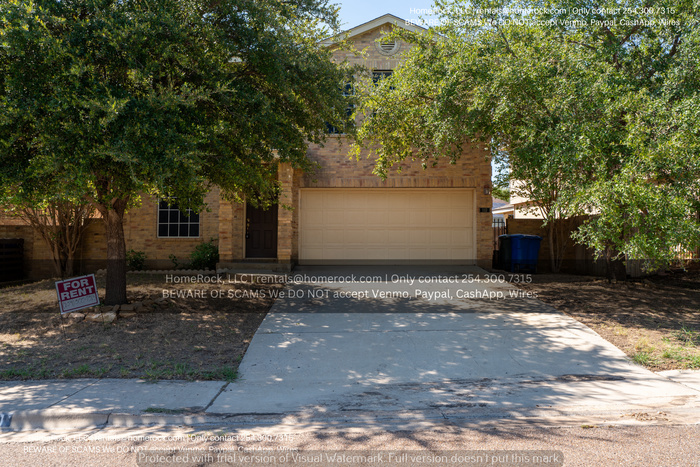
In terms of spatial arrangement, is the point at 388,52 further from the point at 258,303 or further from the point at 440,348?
the point at 440,348

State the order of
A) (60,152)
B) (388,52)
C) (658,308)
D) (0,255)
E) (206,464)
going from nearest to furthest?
(206,464) < (60,152) < (658,308) < (0,255) < (388,52)

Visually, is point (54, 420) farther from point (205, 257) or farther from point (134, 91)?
point (205, 257)

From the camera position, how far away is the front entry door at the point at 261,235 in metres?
12.8

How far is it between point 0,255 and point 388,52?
12353mm

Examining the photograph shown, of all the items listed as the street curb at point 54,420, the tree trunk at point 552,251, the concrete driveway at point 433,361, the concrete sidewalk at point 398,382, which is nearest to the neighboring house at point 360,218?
the tree trunk at point 552,251

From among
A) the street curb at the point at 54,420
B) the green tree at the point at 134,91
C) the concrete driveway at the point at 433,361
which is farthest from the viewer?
the green tree at the point at 134,91

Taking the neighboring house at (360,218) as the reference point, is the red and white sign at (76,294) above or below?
below

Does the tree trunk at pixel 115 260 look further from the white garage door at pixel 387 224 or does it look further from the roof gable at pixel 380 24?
the roof gable at pixel 380 24

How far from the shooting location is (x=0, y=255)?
489 inches

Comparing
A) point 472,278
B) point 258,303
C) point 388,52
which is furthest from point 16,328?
point 388,52

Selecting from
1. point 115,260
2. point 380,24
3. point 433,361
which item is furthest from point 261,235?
point 433,361

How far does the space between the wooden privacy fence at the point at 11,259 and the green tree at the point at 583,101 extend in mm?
10759

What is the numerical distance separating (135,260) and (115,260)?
527 cm

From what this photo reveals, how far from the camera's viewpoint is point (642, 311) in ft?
26.3
